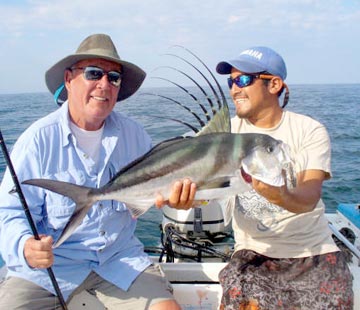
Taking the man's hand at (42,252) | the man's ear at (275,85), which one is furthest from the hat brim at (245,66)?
the man's hand at (42,252)

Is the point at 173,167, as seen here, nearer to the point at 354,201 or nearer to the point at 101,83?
the point at 101,83

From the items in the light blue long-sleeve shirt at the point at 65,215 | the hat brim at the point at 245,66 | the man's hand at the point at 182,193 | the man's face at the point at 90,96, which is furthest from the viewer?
the hat brim at the point at 245,66

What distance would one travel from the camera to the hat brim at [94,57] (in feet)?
9.26

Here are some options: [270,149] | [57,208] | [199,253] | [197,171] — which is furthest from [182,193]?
[199,253]

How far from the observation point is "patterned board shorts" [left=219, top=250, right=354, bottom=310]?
266 cm

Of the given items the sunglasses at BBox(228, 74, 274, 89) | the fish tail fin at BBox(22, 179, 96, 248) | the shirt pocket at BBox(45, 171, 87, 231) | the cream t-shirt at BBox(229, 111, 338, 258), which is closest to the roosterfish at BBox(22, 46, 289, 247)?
the fish tail fin at BBox(22, 179, 96, 248)

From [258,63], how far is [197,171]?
107cm

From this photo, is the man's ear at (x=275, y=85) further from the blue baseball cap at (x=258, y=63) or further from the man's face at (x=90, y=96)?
the man's face at (x=90, y=96)

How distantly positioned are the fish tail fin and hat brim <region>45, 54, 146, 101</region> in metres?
0.94

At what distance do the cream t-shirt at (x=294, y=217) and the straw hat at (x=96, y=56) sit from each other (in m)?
1.03

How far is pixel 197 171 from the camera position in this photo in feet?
7.79

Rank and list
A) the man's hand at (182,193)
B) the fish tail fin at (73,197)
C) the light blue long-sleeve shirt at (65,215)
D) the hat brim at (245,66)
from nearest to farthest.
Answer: the fish tail fin at (73,197), the man's hand at (182,193), the light blue long-sleeve shirt at (65,215), the hat brim at (245,66)

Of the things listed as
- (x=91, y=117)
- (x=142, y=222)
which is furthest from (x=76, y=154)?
(x=142, y=222)

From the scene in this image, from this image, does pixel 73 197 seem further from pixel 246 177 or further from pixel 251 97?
pixel 251 97
